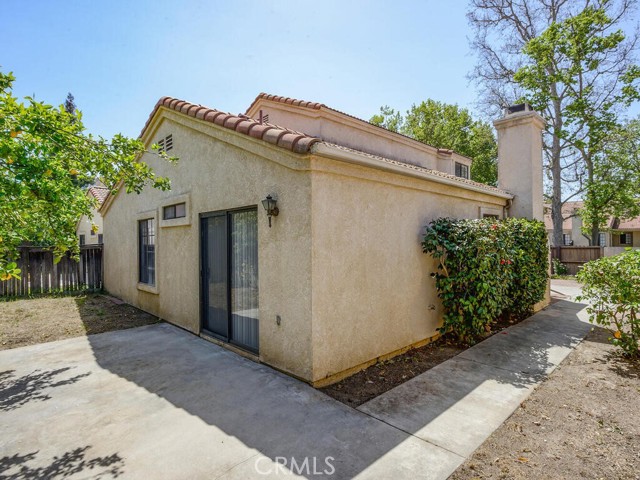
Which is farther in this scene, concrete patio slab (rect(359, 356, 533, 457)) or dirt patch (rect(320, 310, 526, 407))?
dirt patch (rect(320, 310, 526, 407))

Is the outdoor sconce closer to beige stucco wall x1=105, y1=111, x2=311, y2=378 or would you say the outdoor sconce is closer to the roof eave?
beige stucco wall x1=105, y1=111, x2=311, y2=378

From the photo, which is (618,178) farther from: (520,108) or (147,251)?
(147,251)

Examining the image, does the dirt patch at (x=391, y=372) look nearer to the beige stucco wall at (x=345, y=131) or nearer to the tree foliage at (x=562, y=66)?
the beige stucco wall at (x=345, y=131)

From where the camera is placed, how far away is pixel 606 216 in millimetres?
23516

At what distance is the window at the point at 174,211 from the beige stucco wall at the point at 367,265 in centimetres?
426

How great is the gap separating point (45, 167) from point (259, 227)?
2955mm

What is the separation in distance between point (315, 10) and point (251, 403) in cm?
824

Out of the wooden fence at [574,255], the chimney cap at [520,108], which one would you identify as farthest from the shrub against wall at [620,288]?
the wooden fence at [574,255]

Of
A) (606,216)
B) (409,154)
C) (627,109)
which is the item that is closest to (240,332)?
(409,154)

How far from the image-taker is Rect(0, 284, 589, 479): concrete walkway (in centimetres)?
293

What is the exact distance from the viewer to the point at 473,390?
175 inches

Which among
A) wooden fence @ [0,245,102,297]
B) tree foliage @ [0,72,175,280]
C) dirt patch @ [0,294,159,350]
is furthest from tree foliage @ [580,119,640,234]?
wooden fence @ [0,245,102,297]

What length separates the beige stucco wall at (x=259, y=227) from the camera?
179 inches

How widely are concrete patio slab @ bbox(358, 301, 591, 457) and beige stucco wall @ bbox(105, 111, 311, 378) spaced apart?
1.39 meters
